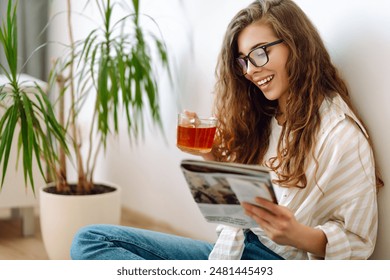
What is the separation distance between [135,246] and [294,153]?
21.6 inches

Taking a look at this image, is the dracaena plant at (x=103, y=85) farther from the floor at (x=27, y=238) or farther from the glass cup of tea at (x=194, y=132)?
the glass cup of tea at (x=194, y=132)

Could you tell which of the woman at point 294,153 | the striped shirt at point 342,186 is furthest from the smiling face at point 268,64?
the striped shirt at point 342,186

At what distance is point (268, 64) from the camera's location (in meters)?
1.83

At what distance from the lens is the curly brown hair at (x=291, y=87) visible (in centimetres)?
180

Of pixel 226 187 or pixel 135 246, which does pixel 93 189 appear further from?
pixel 226 187

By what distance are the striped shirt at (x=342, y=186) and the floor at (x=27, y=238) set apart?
1.34 meters

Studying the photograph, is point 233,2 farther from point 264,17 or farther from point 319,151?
point 319,151

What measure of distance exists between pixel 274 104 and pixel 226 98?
152 millimetres

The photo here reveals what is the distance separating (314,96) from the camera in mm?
1820

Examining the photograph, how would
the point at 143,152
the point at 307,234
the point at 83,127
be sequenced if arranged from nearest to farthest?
the point at 307,234 < the point at 143,152 < the point at 83,127

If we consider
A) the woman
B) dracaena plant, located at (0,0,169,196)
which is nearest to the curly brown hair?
the woman

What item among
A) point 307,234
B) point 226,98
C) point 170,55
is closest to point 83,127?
point 170,55

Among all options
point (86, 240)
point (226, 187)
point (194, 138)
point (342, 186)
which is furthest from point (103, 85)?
point (226, 187)

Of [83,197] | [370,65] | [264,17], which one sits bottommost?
[83,197]
